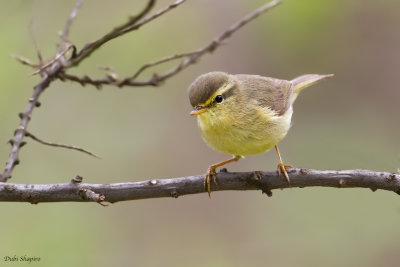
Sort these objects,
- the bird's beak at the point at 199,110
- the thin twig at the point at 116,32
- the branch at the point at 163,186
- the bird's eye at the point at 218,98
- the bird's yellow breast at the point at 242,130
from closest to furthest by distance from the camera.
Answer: the thin twig at the point at 116,32
the branch at the point at 163,186
the bird's yellow breast at the point at 242,130
the bird's beak at the point at 199,110
the bird's eye at the point at 218,98

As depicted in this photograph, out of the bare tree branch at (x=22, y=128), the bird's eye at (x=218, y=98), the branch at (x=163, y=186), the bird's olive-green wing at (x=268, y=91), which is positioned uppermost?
the bird's olive-green wing at (x=268, y=91)

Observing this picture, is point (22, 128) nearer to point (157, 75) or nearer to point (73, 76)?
point (73, 76)

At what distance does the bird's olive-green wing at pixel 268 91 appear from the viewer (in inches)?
204

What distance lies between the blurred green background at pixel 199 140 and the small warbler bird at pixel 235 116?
960 millimetres

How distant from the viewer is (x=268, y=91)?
553cm

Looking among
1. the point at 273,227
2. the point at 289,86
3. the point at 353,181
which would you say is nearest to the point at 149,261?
the point at 273,227

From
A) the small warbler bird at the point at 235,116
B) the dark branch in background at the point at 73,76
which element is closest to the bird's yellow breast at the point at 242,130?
the small warbler bird at the point at 235,116

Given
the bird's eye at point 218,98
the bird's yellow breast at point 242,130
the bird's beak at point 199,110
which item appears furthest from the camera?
the bird's eye at point 218,98

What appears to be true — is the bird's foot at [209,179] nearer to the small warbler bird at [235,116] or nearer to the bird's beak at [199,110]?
the small warbler bird at [235,116]

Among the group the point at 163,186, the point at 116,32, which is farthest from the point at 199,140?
the point at 116,32

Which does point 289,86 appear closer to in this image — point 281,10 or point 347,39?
point 281,10

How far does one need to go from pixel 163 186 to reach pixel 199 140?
3897 mm

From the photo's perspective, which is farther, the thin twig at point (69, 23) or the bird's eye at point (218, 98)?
the bird's eye at point (218, 98)

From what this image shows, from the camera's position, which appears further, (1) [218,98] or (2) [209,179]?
(1) [218,98]
